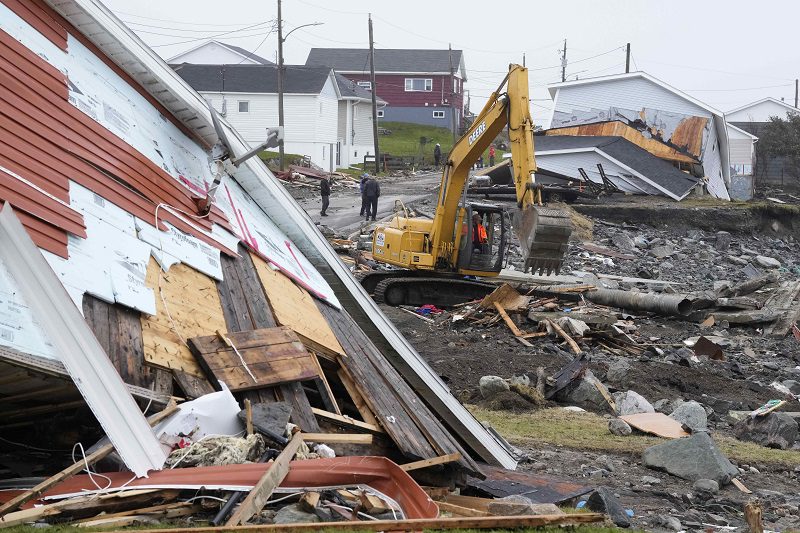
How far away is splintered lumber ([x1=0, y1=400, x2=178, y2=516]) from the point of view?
251 inches

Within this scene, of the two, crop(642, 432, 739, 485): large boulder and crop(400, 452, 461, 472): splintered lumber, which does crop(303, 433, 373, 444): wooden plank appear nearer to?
crop(400, 452, 461, 472): splintered lumber

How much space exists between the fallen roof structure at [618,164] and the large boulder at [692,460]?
35009 mm

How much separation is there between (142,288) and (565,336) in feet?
41.0

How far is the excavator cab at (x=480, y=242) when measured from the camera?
22.5 metres

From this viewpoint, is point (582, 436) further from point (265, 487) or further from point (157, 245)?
point (265, 487)

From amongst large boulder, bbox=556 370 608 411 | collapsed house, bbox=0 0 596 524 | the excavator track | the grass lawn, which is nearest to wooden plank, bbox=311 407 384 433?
collapsed house, bbox=0 0 596 524

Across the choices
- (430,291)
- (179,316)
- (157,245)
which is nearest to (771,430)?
(179,316)

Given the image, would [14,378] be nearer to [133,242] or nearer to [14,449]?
[14,449]

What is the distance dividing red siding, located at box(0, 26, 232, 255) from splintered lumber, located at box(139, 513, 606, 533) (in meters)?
2.93

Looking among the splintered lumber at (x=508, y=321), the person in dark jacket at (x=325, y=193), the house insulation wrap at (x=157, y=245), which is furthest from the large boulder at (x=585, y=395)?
the person in dark jacket at (x=325, y=193)

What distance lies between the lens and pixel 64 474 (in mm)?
6680

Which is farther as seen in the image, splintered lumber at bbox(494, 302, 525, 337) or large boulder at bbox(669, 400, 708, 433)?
splintered lumber at bbox(494, 302, 525, 337)

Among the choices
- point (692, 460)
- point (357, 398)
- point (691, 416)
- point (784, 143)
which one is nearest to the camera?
point (357, 398)

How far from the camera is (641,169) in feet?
150
